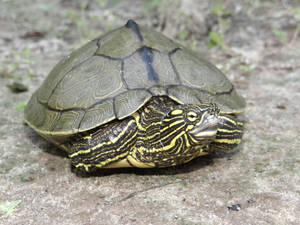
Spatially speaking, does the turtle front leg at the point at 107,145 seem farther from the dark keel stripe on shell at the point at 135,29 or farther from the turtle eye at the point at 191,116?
the dark keel stripe on shell at the point at 135,29

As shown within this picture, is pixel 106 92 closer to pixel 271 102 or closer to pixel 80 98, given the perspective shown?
Answer: pixel 80 98

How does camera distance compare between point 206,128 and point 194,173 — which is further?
point 194,173

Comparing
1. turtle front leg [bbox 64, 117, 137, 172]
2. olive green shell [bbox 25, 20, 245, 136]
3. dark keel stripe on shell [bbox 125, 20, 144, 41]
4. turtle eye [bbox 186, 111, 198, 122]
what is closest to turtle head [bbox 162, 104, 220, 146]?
turtle eye [bbox 186, 111, 198, 122]

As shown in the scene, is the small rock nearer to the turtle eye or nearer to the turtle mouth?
the turtle mouth

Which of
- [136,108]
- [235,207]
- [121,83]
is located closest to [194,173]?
[235,207]

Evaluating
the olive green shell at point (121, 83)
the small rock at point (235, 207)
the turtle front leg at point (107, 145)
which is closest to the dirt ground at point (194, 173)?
the small rock at point (235, 207)

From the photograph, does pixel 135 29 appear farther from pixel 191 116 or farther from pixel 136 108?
pixel 191 116
